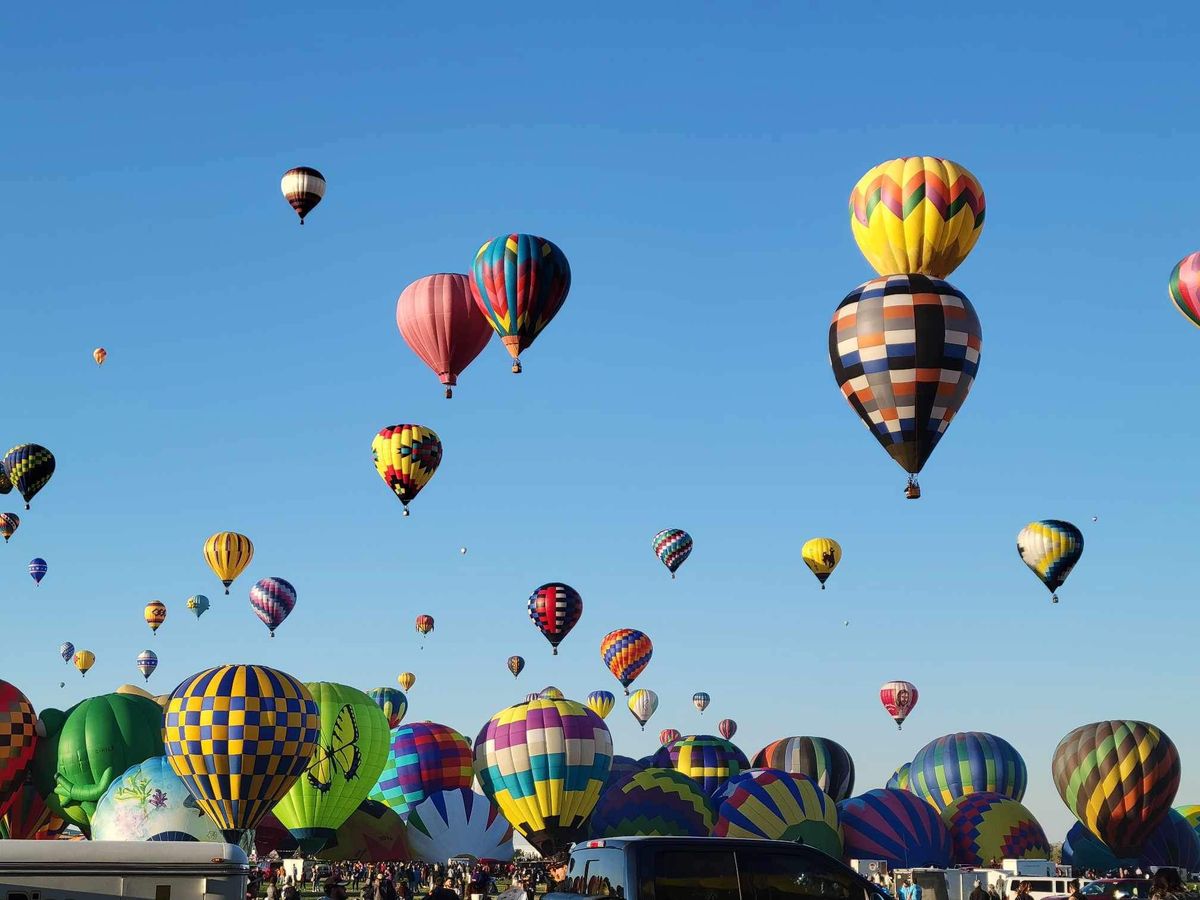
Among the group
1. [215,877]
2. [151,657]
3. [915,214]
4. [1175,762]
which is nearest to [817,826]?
[1175,762]

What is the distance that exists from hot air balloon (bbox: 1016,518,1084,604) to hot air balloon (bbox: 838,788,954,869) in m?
11.2

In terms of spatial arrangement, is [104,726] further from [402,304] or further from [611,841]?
[611,841]

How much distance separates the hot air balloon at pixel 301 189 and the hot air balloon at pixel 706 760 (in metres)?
23.5

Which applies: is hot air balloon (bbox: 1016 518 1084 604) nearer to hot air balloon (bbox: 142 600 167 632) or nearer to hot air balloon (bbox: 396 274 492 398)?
hot air balloon (bbox: 396 274 492 398)

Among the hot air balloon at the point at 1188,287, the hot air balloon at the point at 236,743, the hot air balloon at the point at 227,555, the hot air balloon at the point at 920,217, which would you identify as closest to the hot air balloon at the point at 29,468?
the hot air balloon at the point at 227,555

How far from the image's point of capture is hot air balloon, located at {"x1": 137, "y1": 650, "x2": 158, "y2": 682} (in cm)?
8512

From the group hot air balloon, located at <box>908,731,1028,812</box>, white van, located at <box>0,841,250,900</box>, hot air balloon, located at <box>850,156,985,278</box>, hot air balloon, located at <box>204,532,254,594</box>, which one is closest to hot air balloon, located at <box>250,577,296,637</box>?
hot air balloon, located at <box>204,532,254,594</box>

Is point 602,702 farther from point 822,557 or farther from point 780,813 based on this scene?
point 780,813

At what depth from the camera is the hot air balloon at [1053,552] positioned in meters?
50.5

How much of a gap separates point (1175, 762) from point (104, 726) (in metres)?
31.1

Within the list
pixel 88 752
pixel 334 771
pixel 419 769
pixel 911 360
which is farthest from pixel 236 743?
pixel 911 360

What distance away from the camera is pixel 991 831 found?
4288 cm

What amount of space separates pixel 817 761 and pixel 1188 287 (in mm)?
24924

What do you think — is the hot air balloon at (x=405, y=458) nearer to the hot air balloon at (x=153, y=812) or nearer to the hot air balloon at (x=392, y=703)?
the hot air balloon at (x=153, y=812)
